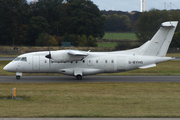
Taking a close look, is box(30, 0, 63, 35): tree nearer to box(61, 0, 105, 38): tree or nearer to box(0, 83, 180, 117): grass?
box(61, 0, 105, 38): tree

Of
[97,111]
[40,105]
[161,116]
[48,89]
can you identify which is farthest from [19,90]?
[161,116]

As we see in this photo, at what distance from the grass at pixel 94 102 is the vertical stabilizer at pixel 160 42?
556cm

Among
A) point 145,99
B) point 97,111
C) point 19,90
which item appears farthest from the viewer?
point 19,90

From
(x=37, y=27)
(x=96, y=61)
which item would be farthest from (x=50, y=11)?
(x=96, y=61)

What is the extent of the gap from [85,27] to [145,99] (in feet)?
230

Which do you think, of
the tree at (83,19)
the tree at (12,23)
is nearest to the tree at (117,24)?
the tree at (83,19)

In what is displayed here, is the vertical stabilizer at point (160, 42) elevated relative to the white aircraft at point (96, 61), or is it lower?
elevated

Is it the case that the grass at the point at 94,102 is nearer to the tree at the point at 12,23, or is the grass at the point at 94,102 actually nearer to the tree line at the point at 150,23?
the tree line at the point at 150,23

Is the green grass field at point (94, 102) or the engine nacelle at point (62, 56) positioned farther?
the engine nacelle at point (62, 56)

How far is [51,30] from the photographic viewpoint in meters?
87.5

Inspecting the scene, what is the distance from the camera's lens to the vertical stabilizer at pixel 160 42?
2642 centimetres

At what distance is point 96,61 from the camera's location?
26469mm

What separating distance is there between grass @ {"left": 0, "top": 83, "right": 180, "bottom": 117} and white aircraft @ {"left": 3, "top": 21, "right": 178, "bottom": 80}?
14.6 feet

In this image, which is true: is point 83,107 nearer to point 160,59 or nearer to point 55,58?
point 55,58
